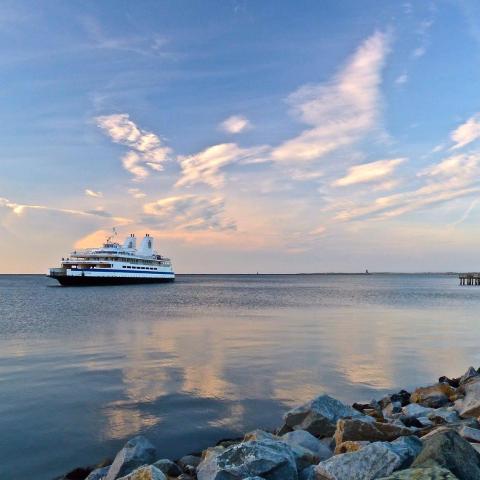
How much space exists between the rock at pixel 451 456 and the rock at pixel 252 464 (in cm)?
177

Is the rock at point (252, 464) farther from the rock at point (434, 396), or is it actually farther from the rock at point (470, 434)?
the rock at point (434, 396)

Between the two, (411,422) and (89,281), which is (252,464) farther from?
(89,281)

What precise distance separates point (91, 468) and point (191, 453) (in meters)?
2.02

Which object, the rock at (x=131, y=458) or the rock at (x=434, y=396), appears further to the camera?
the rock at (x=434, y=396)

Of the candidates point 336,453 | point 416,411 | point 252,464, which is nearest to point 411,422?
point 416,411

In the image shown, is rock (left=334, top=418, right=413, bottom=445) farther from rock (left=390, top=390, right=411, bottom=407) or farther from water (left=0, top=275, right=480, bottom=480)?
rock (left=390, top=390, right=411, bottom=407)

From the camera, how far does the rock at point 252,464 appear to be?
21.7 feet

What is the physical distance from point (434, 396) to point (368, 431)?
5.85 metres

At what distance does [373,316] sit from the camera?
1662 inches

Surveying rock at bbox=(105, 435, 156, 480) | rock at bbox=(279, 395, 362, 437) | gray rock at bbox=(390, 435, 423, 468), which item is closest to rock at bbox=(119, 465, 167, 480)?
rock at bbox=(105, 435, 156, 480)

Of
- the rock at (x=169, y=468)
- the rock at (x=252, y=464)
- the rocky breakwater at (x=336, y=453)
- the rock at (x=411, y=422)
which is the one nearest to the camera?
the rocky breakwater at (x=336, y=453)

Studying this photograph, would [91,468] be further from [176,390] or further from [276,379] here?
[276,379]

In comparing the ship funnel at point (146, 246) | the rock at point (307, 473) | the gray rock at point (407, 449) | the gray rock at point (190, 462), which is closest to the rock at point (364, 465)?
the gray rock at point (407, 449)

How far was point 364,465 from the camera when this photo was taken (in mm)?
6293
